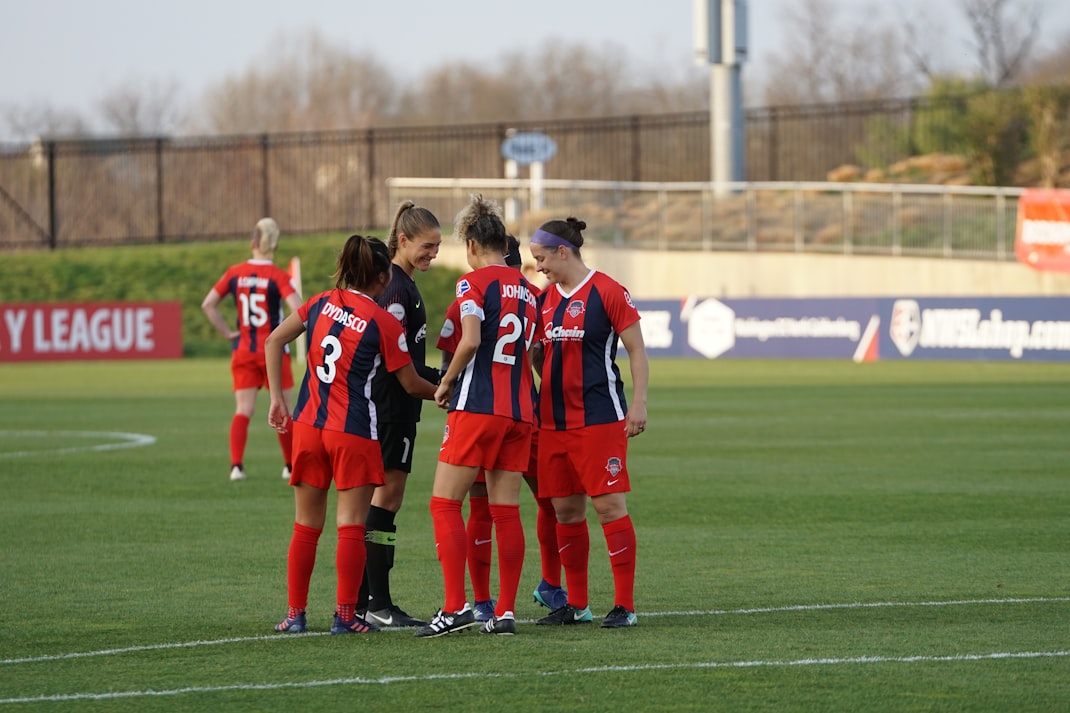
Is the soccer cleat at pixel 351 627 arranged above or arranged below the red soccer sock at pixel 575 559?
below

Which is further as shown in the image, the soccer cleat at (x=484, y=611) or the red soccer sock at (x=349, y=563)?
the soccer cleat at (x=484, y=611)

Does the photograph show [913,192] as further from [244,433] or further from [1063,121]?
[244,433]

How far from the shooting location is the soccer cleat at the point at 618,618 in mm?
7245

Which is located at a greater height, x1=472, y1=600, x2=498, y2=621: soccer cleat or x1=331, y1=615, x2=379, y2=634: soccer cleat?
x1=472, y1=600, x2=498, y2=621: soccer cleat

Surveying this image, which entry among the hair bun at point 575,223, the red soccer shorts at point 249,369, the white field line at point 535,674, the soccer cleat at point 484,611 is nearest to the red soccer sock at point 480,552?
the soccer cleat at point 484,611

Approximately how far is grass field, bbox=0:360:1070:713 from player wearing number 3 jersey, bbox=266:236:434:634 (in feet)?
1.24

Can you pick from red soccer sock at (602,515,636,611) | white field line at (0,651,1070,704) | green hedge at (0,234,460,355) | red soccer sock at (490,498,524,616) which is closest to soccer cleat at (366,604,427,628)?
red soccer sock at (490,498,524,616)

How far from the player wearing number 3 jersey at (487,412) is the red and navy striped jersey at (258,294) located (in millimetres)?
6493

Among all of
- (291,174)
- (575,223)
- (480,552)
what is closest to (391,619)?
(480,552)

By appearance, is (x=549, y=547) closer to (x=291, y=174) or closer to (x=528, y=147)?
(x=528, y=147)

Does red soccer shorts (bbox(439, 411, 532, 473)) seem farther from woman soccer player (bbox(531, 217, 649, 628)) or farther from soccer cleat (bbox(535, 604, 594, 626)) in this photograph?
soccer cleat (bbox(535, 604, 594, 626))

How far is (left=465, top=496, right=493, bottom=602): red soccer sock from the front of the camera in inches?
293

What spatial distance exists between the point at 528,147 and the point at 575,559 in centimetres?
4000

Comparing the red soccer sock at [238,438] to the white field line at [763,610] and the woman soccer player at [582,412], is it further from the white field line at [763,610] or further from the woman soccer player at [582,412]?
the woman soccer player at [582,412]
